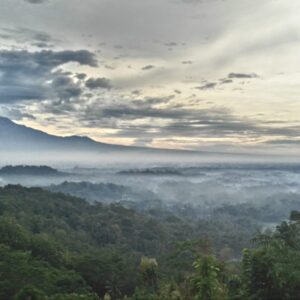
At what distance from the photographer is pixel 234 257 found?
268ft

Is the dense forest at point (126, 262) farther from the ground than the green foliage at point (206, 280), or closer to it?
closer to it

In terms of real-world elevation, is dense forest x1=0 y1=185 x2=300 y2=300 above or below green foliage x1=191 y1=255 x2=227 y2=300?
below

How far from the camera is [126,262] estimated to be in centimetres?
4106

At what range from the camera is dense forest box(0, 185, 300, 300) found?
57.1ft

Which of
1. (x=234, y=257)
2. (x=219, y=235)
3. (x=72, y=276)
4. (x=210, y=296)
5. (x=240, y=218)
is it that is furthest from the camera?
(x=240, y=218)

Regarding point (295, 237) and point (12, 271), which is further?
point (295, 237)

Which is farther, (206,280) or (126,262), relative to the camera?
(126,262)

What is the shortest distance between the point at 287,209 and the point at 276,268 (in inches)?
6506

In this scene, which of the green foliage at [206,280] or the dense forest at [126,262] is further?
the dense forest at [126,262]

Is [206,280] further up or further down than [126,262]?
further up

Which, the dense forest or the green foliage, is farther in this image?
the dense forest

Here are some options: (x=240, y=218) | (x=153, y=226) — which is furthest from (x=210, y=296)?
(x=240, y=218)

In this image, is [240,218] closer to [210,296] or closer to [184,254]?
[184,254]

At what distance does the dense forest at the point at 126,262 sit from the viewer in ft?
57.1
